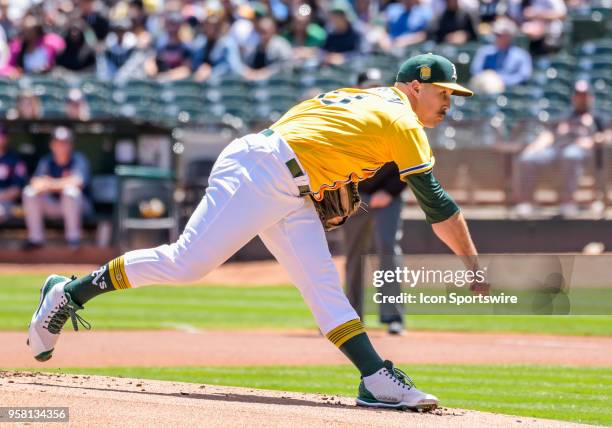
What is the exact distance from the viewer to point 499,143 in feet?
51.0

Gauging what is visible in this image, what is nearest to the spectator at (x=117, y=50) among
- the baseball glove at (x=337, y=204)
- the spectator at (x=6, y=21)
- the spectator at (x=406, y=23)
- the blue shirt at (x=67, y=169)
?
the spectator at (x=6, y=21)

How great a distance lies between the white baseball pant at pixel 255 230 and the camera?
6.09 metres

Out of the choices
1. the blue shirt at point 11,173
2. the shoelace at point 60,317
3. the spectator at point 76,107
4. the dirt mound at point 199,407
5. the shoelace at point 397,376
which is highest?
the spectator at point 76,107

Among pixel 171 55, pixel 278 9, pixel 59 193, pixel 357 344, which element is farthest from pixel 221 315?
pixel 278 9

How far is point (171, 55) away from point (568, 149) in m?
7.79

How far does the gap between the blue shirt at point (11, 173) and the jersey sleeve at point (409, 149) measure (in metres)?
12.8

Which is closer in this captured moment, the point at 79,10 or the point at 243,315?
the point at 243,315

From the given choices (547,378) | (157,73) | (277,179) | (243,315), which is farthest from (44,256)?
(277,179)

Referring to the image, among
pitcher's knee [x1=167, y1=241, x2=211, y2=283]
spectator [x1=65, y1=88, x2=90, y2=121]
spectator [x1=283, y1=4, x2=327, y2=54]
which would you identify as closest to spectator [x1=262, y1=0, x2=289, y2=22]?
spectator [x1=283, y1=4, x2=327, y2=54]

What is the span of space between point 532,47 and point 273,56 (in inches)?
157

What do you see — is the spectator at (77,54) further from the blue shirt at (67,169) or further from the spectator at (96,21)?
the blue shirt at (67,169)

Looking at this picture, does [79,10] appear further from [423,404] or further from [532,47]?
[423,404]

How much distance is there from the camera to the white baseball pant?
20.0ft

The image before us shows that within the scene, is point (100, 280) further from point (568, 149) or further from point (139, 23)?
point (139, 23)
